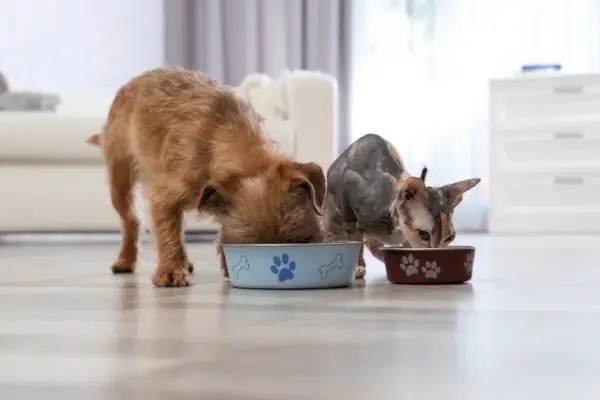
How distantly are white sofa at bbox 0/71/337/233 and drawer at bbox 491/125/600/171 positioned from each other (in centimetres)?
159

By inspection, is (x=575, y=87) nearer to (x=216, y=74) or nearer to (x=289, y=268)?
(x=216, y=74)

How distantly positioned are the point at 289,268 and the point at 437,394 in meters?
1.00

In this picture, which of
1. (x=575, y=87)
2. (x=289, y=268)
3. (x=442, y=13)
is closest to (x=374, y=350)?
(x=289, y=268)

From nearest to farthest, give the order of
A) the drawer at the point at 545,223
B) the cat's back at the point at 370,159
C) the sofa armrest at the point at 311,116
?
1. the cat's back at the point at 370,159
2. the sofa armrest at the point at 311,116
3. the drawer at the point at 545,223

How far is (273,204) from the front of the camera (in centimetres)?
179

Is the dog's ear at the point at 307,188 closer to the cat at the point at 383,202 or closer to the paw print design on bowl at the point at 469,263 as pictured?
the cat at the point at 383,202

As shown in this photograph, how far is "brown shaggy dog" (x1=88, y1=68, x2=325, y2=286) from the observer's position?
71.1 inches

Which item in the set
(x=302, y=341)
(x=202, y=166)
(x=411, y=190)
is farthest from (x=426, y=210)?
(x=302, y=341)

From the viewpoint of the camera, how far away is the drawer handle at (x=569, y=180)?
199 inches

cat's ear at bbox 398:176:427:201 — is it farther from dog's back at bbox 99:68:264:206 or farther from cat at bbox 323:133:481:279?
dog's back at bbox 99:68:264:206

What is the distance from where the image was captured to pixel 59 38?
5.95m

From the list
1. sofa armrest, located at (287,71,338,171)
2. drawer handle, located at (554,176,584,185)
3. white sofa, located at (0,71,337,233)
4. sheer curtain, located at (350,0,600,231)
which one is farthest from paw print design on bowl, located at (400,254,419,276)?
sheer curtain, located at (350,0,600,231)

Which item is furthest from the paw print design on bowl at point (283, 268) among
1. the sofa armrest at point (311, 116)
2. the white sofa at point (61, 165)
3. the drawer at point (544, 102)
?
the drawer at point (544, 102)

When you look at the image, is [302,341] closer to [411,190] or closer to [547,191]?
[411,190]
